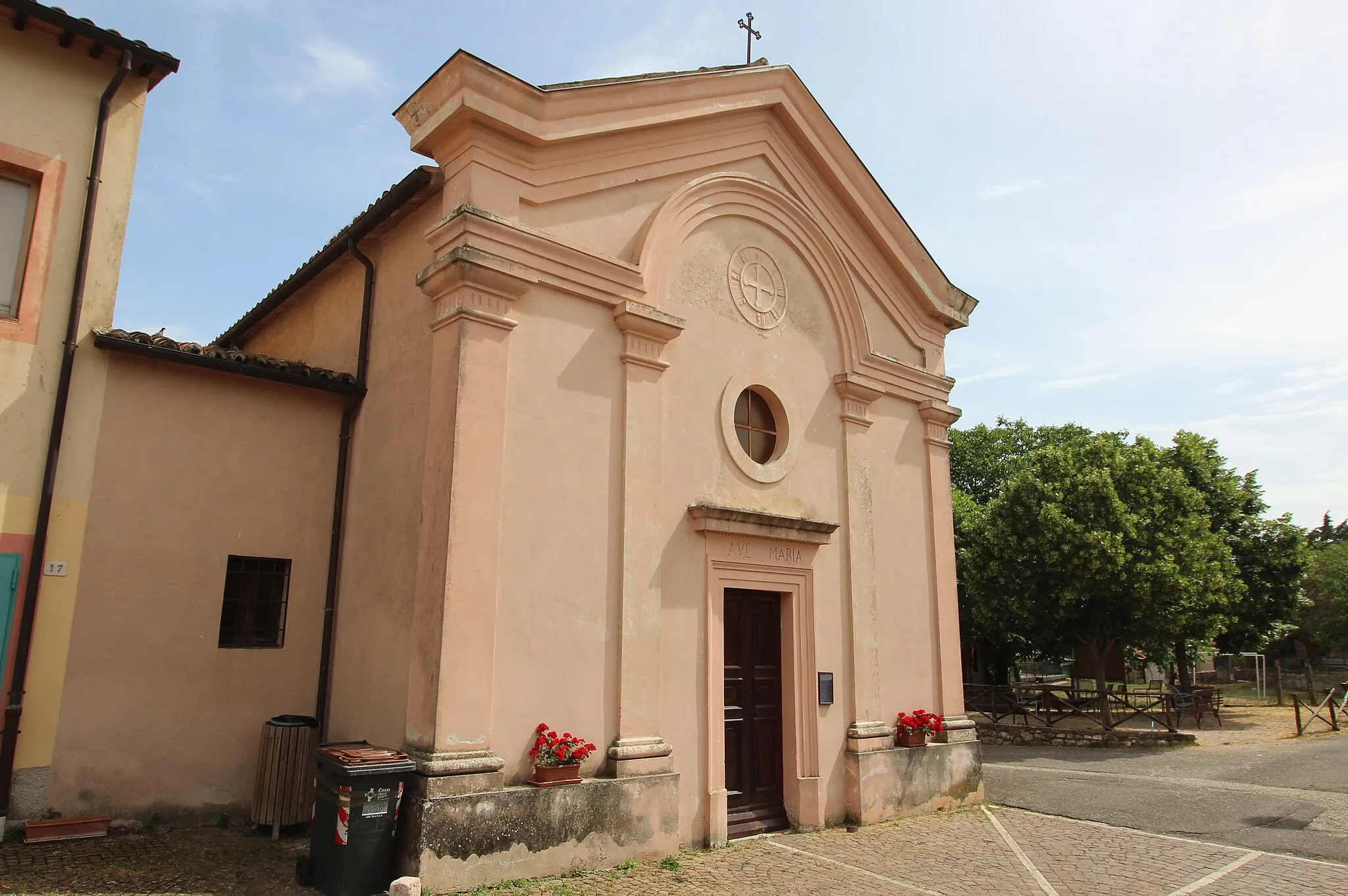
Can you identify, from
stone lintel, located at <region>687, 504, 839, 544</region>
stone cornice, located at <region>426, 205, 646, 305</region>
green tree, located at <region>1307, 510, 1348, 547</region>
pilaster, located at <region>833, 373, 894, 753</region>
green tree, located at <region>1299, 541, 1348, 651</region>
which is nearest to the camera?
stone cornice, located at <region>426, 205, 646, 305</region>

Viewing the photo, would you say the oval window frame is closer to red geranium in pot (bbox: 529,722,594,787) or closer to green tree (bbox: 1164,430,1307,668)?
red geranium in pot (bbox: 529,722,594,787)

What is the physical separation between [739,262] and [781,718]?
16.7 ft

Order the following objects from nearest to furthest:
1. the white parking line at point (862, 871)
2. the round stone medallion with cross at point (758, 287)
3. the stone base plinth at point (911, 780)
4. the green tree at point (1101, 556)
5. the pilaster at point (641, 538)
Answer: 1. the white parking line at point (862, 871)
2. the pilaster at point (641, 538)
3. the stone base plinth at point (911, 780)
4. the round stone medallion with cross at point (758, 287)
5. the green tree at point (1101, 556)

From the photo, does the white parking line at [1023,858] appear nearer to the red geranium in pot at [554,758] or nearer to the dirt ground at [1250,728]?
the red geranium in pot at [554,758]

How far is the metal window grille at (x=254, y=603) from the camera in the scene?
8.43 metres

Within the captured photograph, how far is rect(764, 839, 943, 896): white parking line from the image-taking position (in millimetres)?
7184

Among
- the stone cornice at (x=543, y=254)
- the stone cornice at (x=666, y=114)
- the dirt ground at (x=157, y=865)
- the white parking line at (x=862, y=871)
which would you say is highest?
the stone cornice at (x=666, y=114)

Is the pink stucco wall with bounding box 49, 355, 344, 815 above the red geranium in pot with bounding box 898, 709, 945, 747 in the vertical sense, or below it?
above

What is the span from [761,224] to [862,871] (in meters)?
6.90

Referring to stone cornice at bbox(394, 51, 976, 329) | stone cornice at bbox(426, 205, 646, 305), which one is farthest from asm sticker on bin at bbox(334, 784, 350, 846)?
A: stone cornice at bbox(394, 51, 976, 329)

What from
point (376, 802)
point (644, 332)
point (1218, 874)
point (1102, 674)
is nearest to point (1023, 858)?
point (1218, 874)

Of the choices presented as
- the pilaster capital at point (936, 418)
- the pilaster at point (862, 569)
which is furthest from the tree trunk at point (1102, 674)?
the pilaster at point (862, 569)

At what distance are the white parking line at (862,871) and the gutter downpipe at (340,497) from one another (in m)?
4.61

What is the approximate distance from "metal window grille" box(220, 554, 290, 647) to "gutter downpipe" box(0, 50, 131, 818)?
151cm
